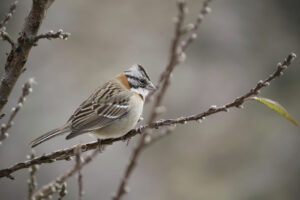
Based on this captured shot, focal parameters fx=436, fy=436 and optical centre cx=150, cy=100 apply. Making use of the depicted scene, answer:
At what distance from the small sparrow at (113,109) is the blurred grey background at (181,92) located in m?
2.67

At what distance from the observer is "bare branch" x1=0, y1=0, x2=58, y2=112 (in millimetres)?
2244

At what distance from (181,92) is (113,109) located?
19.6 feet

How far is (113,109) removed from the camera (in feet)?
15.1

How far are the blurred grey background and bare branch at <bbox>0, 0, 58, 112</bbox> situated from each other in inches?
200

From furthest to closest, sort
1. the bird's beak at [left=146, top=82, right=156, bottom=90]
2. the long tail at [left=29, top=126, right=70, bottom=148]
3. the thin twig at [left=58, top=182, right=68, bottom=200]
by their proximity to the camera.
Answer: the bird's beak at [left=146, top=82, right=156, bottom=90] → the long tail at [left=29, top=126, right=70, bottom=148] → the thin twig at [left=58, top=182, right=68, bottom=200]

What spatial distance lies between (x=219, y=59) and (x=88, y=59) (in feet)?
11.6

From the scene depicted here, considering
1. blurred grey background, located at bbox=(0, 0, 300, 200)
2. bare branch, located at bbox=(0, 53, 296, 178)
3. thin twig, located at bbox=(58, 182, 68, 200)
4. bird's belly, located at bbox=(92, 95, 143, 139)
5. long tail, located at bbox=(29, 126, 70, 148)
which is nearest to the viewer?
thin twig, located at bbox=(58, 182, 68, 200)

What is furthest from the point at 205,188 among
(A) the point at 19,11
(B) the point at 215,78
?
(A) the point at 19,11

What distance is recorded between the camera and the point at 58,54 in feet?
33.5

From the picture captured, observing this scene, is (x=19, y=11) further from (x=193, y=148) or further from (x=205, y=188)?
(x=205, y=188)

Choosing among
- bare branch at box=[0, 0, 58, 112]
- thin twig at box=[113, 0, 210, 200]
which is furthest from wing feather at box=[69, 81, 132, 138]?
thin twig at box=[113, 0, 210, 200]

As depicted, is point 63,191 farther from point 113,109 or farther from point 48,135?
point 113,109

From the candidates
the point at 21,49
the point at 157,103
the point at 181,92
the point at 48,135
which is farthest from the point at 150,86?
the point at 181,92

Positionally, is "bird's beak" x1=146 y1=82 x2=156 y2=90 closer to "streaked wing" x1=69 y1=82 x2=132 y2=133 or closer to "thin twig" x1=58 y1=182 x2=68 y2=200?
"streaked wing" x1=69 y1=82 x2=132 y2=133
